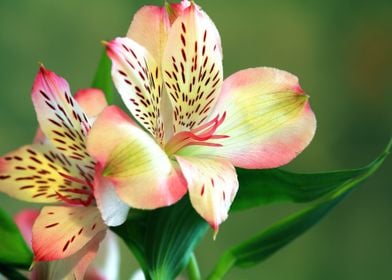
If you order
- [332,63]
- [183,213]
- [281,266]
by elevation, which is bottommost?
[281,266]

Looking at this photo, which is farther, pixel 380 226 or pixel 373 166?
pixel 380 226

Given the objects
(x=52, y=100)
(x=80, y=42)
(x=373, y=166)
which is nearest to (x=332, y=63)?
(x=80, y=42)

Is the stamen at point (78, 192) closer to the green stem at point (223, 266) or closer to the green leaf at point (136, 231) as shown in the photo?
the green leaf at point (136, 231)

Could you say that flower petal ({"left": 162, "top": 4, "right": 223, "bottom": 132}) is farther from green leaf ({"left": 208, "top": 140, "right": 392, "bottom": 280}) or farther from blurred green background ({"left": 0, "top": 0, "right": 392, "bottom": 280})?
blurred green background ({"left": 0, "top": 0, "right": 392, "bottom": 280})

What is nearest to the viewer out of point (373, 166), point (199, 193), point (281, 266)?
point (199, 193)

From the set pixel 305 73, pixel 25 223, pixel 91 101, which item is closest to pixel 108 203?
pixel 91 101

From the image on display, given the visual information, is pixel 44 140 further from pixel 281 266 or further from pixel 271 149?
pixel 281 266

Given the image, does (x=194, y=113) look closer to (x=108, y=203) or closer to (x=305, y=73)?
(x=108, y=203)
